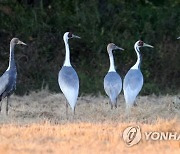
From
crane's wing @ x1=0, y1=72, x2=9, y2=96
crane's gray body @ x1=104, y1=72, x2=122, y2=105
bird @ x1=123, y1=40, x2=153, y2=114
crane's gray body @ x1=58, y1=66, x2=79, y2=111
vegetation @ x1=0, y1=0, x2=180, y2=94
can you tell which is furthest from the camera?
vegetation @ x1=0, y1=0, x2=180, y2=94

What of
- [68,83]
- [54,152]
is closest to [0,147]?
[54,152]

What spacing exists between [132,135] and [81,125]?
1.53 m

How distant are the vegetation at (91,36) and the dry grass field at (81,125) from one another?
2.42 m

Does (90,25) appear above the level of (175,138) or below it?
above

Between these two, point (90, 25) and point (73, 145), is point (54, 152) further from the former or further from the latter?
point (90, 25)

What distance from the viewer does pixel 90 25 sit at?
20750 mm

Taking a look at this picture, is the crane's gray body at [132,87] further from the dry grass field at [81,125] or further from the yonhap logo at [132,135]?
the yonhap logo at [132,135]

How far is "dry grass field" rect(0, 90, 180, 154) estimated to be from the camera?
1025cm

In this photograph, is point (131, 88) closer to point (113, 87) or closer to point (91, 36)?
point (113, 87)

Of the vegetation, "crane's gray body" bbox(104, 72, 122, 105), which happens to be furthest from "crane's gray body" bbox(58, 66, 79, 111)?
the vegetation

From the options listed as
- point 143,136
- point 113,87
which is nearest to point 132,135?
point 143,136

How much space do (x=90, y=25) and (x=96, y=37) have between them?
1.12ft

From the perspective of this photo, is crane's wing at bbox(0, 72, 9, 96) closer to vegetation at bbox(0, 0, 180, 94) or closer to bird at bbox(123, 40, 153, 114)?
bird at bbox(123, 40, 153, 114)

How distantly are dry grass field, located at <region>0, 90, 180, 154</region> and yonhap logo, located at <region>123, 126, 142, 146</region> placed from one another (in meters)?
0.08
